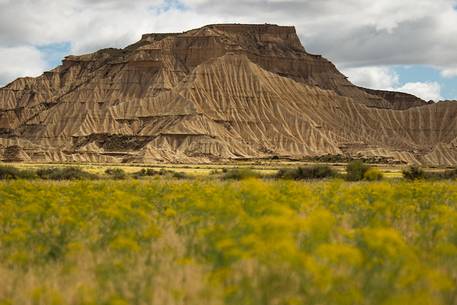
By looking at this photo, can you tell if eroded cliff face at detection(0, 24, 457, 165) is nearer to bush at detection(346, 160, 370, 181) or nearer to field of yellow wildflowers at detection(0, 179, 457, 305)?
bush at detection(346, 160, 370, 181)

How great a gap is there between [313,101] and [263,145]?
2219 centimetres

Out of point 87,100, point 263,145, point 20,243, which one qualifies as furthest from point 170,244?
point 87,100

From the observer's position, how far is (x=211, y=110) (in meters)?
133

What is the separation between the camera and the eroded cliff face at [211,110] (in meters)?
122

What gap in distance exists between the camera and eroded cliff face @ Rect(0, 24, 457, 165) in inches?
4815

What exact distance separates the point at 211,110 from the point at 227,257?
12278cm

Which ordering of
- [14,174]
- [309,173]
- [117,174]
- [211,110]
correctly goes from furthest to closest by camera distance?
1. [211,110]
2. [117,174]
3. [309,173]
4. [14,174]

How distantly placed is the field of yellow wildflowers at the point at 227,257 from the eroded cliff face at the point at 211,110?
92.3m

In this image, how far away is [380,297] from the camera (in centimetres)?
916

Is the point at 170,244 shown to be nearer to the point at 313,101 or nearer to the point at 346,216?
the point at 346,216

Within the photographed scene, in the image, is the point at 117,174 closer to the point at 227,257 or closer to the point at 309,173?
the point at 309,173

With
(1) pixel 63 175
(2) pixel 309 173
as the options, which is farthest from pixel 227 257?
(2) pixel 309 173

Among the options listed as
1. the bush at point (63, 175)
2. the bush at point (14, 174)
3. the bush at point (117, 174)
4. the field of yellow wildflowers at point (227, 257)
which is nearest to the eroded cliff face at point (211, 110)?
the bush at point (117, 174)

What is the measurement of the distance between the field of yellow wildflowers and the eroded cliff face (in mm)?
92314
